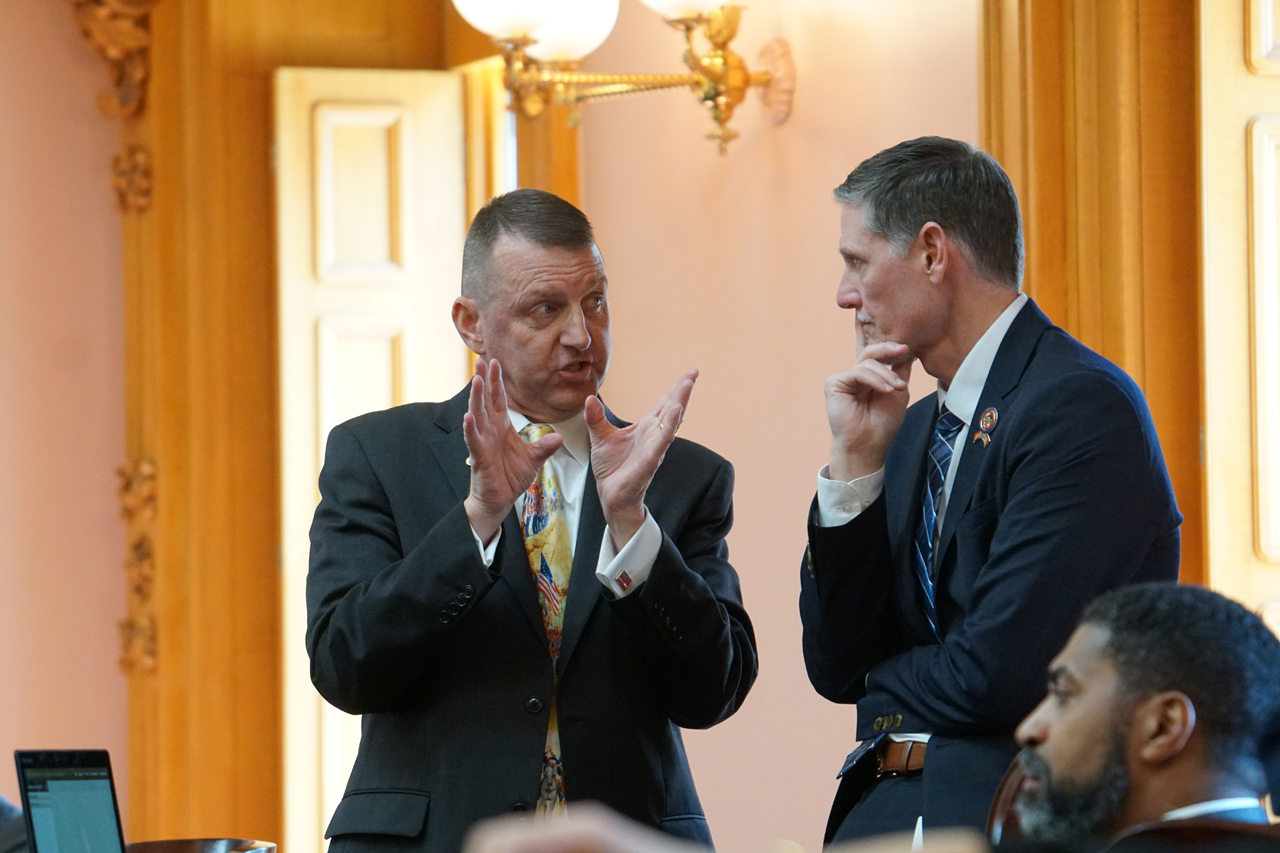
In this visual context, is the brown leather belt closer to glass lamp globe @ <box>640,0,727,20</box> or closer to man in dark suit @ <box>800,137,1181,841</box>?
man in dark suit @ <box>800,137,1181,841</box>

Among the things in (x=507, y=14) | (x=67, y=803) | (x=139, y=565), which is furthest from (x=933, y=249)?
(x=139, y=565)

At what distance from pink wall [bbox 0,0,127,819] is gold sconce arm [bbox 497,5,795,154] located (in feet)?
7.50

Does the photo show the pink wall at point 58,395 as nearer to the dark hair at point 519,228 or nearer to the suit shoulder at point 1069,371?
the dark hair at point 519,228

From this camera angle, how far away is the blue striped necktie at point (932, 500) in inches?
85.0

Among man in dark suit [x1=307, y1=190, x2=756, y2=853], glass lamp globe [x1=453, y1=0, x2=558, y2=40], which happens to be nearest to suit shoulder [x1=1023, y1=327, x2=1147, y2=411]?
man in dark suit [x1=307, y1=190, x2=756, y2=853]

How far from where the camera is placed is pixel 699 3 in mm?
4188

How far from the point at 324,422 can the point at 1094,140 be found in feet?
9.22

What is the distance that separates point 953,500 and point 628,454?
0.44 meters

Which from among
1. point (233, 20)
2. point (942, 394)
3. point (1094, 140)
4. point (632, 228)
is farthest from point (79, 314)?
point (942, 394)

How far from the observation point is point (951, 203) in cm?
216

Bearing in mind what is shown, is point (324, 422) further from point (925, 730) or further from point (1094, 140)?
point (925, 730)

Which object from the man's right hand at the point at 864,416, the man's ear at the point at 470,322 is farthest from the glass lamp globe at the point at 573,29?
the man's right hand at the point at 864,416

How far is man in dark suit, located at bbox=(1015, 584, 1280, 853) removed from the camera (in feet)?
5.38

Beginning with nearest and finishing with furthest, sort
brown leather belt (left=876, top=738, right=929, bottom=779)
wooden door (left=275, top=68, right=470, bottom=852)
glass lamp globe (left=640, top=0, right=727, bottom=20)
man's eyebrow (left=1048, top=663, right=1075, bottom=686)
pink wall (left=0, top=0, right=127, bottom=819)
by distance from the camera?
man's eyebrow (left=1048, top=663, right=1075, bottom=686)
brown leather belt (left=876, top=738, right=929, bottom=779)
glass lamp globe (left=640, top=0, right=727, bottom=20)
wooden door (left=275, top=68, right=470, bottom=852)
pink wall (left=0, top=0, right=127, bottom=819)
